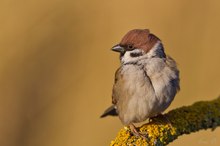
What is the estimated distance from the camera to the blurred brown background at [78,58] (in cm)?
596

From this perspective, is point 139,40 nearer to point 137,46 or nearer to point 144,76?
point 137,46

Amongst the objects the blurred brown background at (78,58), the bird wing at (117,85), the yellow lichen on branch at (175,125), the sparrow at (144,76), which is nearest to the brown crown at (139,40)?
the sparrow at (144,76)

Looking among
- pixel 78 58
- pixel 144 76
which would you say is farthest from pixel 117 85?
pixel 78 58

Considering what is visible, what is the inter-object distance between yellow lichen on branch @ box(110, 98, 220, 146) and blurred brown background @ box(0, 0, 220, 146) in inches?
81.9

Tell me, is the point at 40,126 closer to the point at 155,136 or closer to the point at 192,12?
the point at 192,12

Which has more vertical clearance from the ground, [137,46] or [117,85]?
[137,46]

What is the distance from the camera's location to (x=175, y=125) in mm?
3711

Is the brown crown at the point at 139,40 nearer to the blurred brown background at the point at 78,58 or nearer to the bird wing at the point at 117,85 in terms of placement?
the bird wing at the point at 117,85

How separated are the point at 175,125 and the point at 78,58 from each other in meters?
2.55

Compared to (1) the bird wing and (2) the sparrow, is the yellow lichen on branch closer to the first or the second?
(2) the sparrow

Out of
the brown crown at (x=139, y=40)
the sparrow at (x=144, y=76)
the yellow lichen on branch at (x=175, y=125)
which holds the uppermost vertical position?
the brown crown at (x=139, y=40)

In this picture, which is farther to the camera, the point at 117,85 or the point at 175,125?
the point at 117,85

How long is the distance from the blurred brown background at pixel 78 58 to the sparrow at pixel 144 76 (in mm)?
2006

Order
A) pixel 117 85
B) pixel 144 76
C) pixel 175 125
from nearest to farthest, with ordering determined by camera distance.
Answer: pixel 175 125
pixel 144 76
pixel 117 85
